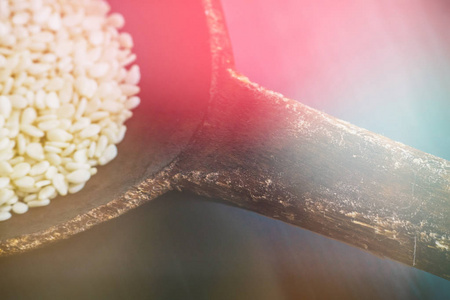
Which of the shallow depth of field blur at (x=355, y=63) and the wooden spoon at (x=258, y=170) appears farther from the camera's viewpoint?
the shallow depth of field blur at (x=355, y=63)

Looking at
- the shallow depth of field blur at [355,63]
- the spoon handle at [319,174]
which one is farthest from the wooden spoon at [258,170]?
the shallow depth of field blur at [355,63]

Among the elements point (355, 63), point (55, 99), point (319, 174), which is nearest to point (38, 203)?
point (55, 99)

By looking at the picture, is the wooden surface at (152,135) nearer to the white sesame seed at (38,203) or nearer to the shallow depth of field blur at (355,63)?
the white sesame seed at (38,203)

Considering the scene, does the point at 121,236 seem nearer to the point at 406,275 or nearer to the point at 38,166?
the point at 38,166

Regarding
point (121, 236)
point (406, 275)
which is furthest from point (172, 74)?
point (406, 275)

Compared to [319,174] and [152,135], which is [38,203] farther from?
[319,174]

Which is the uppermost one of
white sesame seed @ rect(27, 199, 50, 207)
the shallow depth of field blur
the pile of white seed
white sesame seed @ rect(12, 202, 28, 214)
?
the shallow depth of field blur

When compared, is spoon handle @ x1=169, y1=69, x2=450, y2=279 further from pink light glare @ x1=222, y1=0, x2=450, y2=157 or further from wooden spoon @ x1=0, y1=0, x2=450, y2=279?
pink light glare @ x1=222, y1=0, x2=450, y2=157

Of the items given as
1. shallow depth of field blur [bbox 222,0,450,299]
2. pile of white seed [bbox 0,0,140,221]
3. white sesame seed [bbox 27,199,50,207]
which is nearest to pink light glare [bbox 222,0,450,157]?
shallow depth of field blur [bbox 222,0,450,299]
